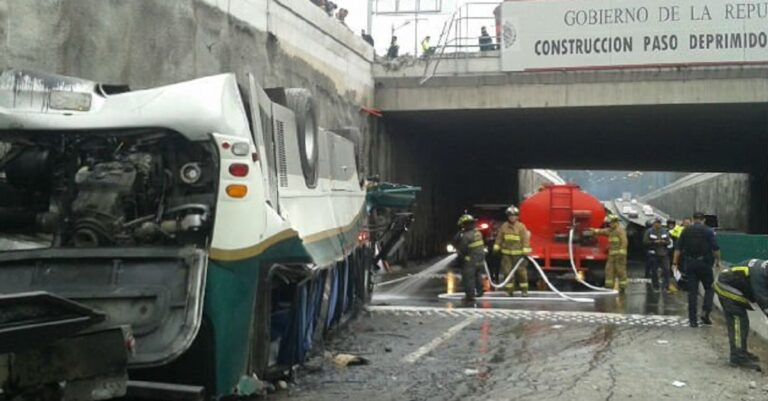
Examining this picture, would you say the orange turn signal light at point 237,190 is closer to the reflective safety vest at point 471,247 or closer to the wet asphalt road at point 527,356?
the wet asphalt road at point 527,356

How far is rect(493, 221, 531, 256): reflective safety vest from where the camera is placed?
43.3ft

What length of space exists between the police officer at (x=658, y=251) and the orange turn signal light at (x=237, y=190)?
11.4 metres

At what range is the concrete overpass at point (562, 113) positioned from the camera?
1839 centimetres

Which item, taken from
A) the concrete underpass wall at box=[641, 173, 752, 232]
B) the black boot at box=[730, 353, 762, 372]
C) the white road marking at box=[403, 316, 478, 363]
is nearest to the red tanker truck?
the white road marking at box=[403, 316, 478, 363]

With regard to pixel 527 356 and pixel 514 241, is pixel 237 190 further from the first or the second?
pixel 514 241

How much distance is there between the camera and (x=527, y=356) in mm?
7914

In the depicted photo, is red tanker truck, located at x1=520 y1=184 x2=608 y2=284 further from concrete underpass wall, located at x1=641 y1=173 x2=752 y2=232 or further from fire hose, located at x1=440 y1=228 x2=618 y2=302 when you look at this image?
concrete underpass wall, located at x1=641 y1=173 x2=752 y2=232

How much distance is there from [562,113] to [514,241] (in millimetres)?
8172

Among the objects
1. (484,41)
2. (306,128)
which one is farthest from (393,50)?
(306,128)

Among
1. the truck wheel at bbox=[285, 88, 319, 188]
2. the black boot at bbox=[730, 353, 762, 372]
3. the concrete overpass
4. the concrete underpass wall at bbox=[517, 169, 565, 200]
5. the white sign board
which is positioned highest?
the white sign board

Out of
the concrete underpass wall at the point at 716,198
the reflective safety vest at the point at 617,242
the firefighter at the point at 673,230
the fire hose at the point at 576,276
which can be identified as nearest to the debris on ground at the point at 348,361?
the fire hose at the point at 576,276

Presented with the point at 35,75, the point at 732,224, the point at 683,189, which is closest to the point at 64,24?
the point at 35,75

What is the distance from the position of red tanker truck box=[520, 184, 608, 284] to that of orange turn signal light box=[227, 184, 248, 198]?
11593 millimetres

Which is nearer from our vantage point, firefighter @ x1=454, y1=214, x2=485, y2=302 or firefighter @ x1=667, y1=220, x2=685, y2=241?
firefighter @ x1=454, y1=214, x2=485, y2=302
